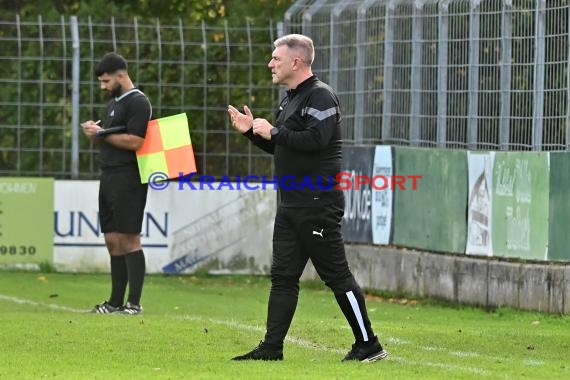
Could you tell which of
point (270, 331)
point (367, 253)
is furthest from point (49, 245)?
point (270, 331)

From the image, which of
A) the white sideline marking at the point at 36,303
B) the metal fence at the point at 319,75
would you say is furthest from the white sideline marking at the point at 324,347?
the metal fence at the point at 319,75

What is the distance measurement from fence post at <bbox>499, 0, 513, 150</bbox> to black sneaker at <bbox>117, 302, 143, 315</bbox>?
394 cm

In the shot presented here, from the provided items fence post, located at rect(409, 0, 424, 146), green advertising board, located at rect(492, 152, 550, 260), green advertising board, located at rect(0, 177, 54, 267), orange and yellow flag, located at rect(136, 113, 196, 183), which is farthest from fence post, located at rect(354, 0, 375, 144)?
orange and yellow flag, located at rect(136, 113, 196, 183)

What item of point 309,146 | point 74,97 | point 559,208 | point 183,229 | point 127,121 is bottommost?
point 183,229

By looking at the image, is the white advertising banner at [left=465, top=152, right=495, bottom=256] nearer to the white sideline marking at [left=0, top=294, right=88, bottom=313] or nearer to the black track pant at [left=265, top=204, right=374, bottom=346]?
the white sideline marking at [left=0, top=294, right=88, bottom=313]

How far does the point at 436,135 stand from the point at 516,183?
6.10 feet

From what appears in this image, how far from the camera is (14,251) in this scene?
18.6 meters

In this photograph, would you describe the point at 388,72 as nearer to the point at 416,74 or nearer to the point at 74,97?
the point at 416,74

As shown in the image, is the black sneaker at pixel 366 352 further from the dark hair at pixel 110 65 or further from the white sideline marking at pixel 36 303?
the white sideline marking at pixel 36 303

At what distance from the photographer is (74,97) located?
18.8m

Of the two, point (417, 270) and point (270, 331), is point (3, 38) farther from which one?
point (270, 331)

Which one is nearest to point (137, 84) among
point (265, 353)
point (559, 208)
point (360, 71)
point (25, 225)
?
point (25, 225)

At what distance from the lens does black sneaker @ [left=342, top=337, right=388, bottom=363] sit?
30.7 ft

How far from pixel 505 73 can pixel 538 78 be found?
0.66 metres
